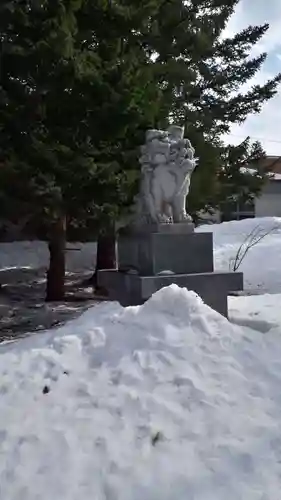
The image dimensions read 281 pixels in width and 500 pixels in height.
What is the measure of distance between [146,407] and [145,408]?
1 cm

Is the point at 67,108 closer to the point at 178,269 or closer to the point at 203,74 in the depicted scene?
the point at 178,269

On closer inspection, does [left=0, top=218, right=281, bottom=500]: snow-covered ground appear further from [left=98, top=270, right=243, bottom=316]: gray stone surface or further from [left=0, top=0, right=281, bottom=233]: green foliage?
[left=0, top=0, right=281, bottom=233]: green foliage

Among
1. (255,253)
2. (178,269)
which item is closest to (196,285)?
(178,269)

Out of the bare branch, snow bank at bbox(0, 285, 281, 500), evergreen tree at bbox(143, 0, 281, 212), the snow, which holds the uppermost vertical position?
evergreen tree at bbox(143, 0, 281, 212)

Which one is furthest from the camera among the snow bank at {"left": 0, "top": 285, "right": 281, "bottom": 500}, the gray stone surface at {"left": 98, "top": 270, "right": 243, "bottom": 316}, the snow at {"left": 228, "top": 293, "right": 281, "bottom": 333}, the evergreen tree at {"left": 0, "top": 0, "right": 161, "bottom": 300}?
the evergreen tree at {"left": 0, "top": 0, "right": 161, "bottom": 300}

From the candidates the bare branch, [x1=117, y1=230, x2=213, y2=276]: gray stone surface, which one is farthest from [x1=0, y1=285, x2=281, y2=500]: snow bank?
the bare branch

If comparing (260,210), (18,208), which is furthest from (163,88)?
(260,210)

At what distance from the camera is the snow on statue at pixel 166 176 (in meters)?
6.36

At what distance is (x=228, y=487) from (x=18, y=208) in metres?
5.64

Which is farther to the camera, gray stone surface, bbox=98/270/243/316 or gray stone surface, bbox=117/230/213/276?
gray stone surface, bbox=117/230/213/276

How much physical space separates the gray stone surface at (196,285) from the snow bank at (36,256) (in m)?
9.00

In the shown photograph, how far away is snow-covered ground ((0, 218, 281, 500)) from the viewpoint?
10.6 ft

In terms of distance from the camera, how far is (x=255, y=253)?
45.1 ft

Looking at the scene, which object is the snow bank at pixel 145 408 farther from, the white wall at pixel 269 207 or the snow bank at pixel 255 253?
the white wall at pixel 269 207
